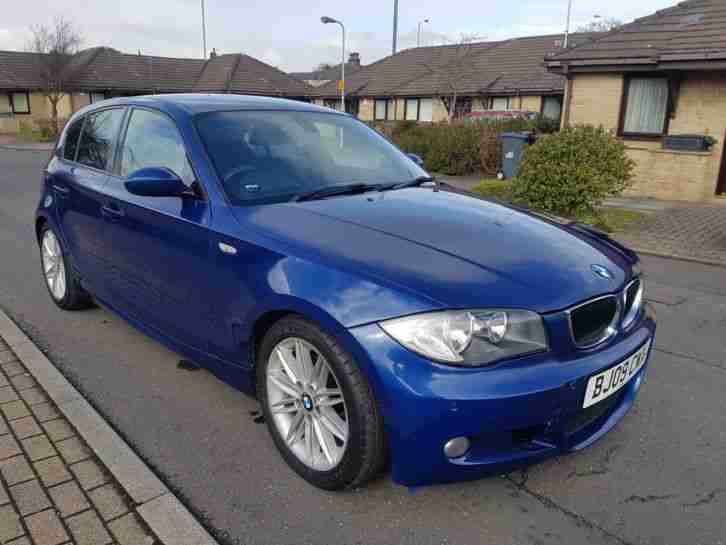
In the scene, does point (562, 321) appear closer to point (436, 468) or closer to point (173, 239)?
point (436, 468)

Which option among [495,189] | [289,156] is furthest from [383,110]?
[289,156]

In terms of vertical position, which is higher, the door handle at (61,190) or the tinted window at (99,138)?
the tinted window at (99,138)

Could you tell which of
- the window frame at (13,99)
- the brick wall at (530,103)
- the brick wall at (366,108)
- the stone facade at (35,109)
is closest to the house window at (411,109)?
the brick wall at (366,108)

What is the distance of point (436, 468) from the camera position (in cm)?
229

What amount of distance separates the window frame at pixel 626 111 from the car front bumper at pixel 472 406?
41.9ft

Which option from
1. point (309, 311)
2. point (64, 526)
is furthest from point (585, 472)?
point (64, 526)

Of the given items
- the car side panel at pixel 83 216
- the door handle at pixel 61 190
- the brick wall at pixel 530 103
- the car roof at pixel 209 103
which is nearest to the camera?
the car roof at pixel 209 103

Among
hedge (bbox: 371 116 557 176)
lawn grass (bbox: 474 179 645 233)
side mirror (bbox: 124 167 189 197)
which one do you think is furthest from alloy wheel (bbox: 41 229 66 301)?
hedge (bbox: 371 116 557 176)

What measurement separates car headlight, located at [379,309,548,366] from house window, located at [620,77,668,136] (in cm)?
1325

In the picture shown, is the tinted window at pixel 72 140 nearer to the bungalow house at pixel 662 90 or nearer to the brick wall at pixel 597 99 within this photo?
the bungalow house at pixel 662 90

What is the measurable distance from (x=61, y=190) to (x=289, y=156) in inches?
88.5

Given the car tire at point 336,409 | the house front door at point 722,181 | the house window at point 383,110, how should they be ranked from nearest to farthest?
the car tire at point 336,409
the house front door at point 722,181
the house window at point 383,110

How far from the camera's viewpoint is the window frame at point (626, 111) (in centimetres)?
1313

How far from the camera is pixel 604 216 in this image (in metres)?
9.70
